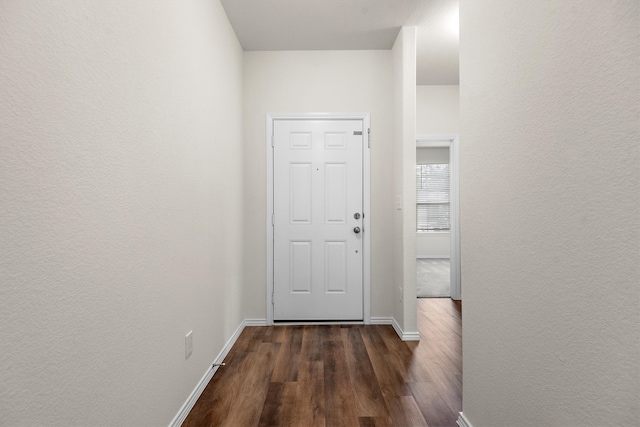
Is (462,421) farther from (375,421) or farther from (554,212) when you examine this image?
(554,212)

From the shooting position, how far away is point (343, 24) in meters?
2.83

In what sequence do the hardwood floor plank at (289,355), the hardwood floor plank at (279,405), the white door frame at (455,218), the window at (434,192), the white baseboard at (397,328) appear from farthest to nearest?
the window at (434,192) < the white door frame at (455,218) < the white baseboard at (397,328) < the hardwood floor plank at (289,355) < the hardwood floor plank at (279,405)

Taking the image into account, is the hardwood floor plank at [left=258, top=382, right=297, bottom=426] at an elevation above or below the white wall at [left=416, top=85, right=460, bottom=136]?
below

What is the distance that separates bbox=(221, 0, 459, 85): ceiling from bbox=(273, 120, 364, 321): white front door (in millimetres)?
748

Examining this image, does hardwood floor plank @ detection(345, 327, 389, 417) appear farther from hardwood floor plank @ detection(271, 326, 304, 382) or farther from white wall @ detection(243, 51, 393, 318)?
white wall @ detection(243, 51, 393, 318)

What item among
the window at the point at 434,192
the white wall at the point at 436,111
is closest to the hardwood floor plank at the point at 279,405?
the white wall at the point at 436,111

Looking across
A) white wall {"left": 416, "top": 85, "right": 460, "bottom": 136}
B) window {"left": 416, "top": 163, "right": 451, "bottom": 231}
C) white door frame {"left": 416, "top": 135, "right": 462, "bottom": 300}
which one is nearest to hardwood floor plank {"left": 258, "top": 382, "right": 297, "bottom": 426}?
white door frame {"left": 416, "top": 135, "right": 462, "bottom": 300}

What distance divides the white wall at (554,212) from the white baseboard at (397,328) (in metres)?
1.33

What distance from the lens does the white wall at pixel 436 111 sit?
4211mm

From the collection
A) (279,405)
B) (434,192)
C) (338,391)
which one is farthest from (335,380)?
(434,192)

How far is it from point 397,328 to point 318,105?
7.55ft

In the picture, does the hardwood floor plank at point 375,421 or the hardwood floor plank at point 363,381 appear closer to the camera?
the hardwood floor plank at point 375,421

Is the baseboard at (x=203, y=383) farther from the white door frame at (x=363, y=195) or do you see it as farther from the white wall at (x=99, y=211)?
the white door frame at (x=363, y=195)

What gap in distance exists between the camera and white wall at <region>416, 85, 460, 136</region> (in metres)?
4.21
